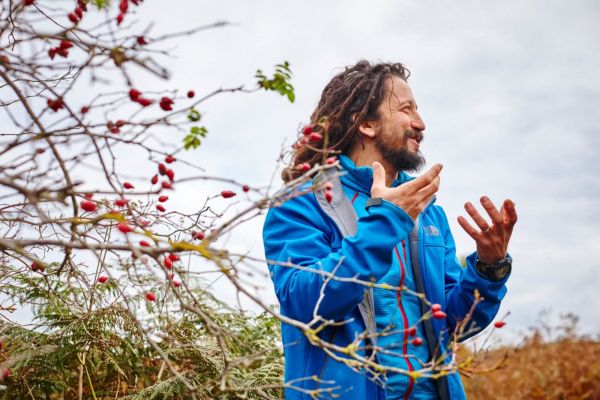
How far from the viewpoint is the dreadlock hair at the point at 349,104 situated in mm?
3051

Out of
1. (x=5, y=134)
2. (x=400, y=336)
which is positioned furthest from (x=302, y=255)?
(x=5, y=134)

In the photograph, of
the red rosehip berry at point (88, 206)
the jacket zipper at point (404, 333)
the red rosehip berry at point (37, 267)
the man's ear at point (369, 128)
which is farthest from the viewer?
the man's ear at point (369, 128)

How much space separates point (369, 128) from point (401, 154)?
0.75 ft

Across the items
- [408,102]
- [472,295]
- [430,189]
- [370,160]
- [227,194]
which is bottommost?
[227,194]

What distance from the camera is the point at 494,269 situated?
2760mm

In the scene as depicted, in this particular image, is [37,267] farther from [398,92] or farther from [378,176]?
[398,92]

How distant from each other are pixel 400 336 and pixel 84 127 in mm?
1320

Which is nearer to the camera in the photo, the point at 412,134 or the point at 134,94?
the point at 134,94

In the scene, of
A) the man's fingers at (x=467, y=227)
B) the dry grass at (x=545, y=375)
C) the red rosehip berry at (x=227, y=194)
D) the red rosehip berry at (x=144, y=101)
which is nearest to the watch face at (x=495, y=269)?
the man's fingers at (x=467, y=227)

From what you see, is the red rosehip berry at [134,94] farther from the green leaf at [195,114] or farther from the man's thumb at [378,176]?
the man's thumb at [378,176]

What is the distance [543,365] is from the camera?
7.58 meters

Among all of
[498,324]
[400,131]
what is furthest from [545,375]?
[498,324]

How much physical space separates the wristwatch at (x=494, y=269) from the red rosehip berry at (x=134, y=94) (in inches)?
62.8

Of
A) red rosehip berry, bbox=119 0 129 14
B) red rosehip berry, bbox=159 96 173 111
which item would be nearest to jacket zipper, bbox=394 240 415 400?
red rosehip berry, bbox=159 96 173 111
